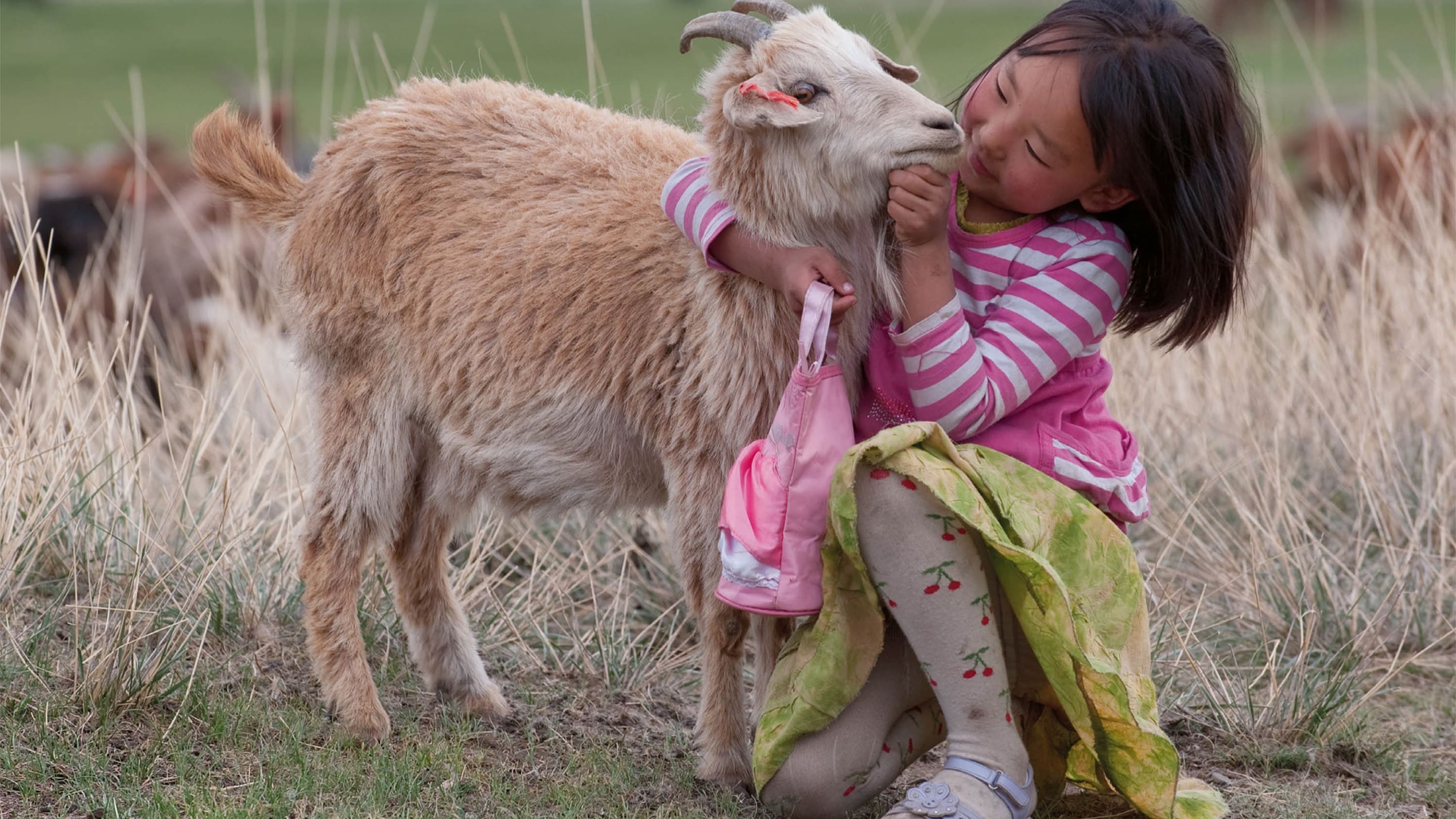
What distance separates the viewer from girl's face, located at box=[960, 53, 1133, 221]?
2.60 meters

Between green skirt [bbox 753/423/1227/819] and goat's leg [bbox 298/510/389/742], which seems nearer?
green skirt [bbox 753/423/1227/819]

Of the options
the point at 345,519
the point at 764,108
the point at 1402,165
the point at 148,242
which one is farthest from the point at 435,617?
the point at 148,242

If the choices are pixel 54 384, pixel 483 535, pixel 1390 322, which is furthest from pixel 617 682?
pixel 1390 322

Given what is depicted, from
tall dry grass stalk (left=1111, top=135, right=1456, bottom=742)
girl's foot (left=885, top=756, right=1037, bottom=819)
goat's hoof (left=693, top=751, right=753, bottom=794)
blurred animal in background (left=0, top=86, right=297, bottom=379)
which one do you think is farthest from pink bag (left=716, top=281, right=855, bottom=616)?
blurred animal in background (left=0, top=86, right=297, bottom=379)

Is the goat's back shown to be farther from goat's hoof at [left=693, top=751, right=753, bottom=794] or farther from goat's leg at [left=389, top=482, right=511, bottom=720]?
goat's hoof at [left=693, top=751, right=753, bottom=794]

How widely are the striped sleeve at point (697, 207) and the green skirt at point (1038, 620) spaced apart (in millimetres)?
541

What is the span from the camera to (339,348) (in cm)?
333

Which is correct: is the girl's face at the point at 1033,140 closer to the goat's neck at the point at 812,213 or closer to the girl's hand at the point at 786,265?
the goat's neck at the point at 812,213

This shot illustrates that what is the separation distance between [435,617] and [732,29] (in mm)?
1582

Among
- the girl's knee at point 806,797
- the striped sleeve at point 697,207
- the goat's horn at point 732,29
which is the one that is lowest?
the girl's knee at point 806,797

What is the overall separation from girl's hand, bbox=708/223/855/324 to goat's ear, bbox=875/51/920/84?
1.34 ft

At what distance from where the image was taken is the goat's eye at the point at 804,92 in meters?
2.66

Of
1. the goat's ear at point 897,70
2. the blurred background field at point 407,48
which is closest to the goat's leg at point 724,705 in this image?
the goat's ear at point 897,70

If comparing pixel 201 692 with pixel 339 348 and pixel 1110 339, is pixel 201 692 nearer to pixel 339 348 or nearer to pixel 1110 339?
pixel 339 348
